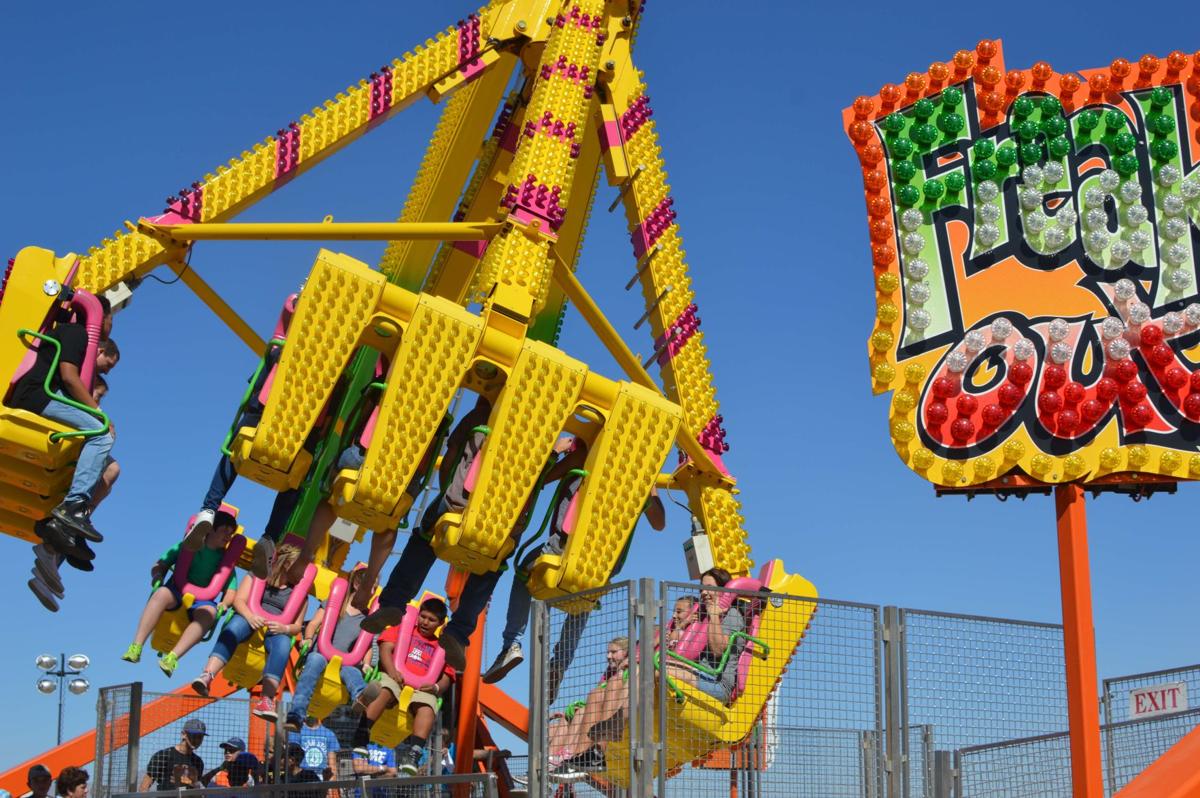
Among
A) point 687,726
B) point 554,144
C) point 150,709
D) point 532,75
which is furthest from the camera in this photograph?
point 532,75

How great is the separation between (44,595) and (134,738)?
66.8 inches

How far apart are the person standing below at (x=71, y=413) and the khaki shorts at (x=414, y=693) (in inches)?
111

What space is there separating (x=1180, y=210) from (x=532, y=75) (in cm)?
589

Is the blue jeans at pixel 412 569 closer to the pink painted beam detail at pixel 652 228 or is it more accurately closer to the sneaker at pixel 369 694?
the sneaker at pixel 369 694

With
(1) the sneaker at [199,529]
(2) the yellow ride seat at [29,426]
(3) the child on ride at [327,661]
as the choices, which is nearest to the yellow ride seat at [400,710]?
(3) the child on ride at [327,661]

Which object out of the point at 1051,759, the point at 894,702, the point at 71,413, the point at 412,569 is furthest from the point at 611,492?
the point at 71,413

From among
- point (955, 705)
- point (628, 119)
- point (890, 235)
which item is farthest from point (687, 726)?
point (628, 119)

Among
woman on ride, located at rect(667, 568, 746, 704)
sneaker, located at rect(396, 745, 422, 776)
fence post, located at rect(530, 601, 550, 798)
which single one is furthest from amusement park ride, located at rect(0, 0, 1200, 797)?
woman on ride, located at rect(667, 568, 746, 704)

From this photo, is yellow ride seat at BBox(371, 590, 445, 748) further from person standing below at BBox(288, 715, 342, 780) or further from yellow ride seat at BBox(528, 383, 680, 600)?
yellow ride seat at BBox(528, 383, 680, 600)

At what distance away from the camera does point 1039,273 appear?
10.5 metres

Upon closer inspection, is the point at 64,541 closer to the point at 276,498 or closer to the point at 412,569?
the point at 276,498

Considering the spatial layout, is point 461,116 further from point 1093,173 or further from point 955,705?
point 955,705

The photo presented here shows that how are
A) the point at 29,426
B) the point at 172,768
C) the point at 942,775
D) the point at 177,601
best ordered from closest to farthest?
the point at 942,775, the point at 29,426, the point at 177,601, the point at 172,768

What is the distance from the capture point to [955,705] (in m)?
8.23
